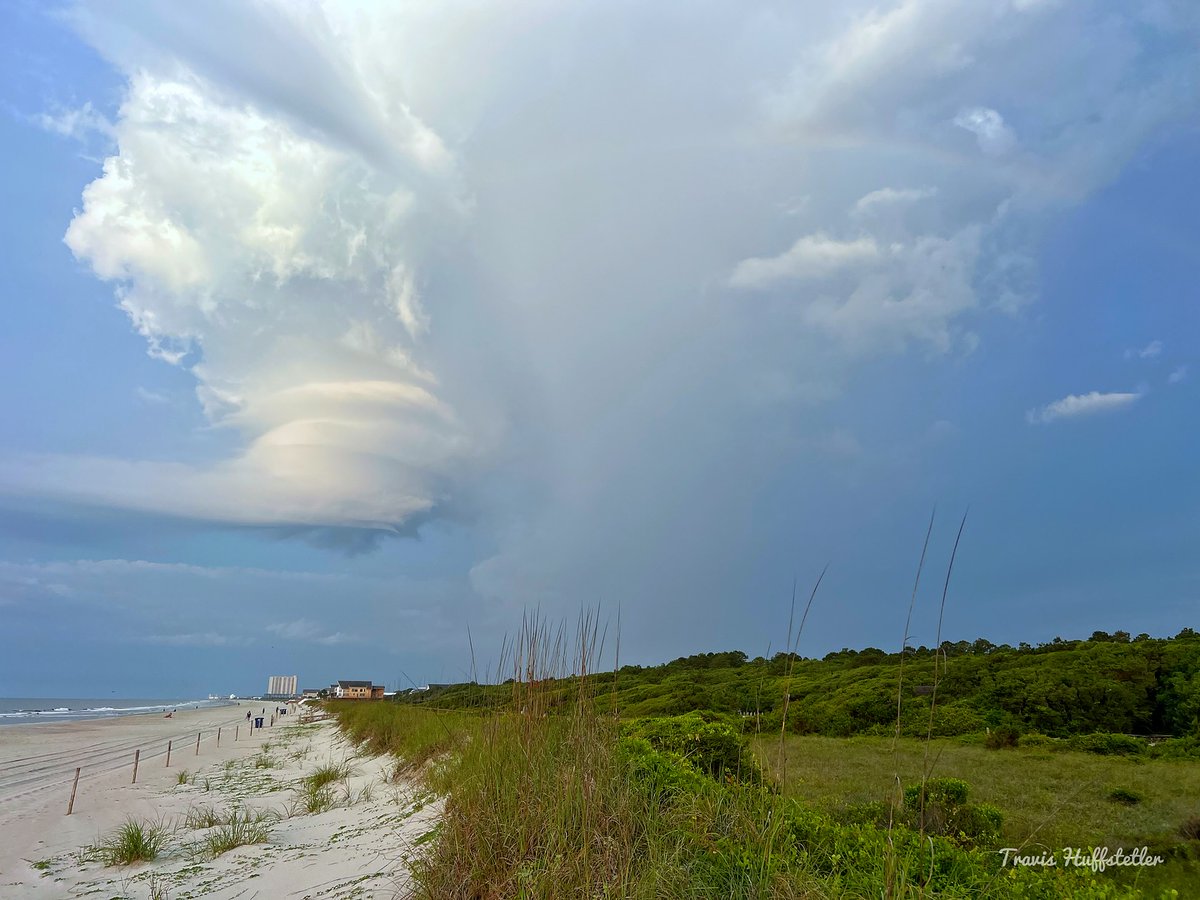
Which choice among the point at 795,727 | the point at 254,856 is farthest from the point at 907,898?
the point at 795,727

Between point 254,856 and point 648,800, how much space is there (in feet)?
19.9

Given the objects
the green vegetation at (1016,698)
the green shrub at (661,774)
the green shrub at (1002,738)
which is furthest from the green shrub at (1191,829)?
the green shrub at (661,774)

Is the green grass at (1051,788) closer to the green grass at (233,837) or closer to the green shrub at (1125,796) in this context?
the green shrub at (1125,796)

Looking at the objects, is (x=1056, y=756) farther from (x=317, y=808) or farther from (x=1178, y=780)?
(x=317, y=808)

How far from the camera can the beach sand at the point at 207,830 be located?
7297 mm

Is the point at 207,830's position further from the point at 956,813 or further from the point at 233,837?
the point at 956,813

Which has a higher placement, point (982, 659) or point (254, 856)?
point (982, 659)

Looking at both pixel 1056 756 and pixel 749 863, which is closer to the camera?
pixel 749 863

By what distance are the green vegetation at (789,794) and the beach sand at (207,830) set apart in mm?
758

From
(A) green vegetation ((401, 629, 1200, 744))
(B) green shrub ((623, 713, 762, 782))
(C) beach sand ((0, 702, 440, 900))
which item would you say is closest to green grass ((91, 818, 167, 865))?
(C) beach sand ((0, 702, 440, 900))

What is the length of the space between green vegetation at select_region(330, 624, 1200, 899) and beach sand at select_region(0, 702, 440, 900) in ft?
2.49

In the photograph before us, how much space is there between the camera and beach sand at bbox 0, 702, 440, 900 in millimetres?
7297

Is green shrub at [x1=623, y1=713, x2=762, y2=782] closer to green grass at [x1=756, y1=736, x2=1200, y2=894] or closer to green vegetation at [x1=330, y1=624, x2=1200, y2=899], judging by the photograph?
green vegetation at [x1=330, y1=624, x2=1200, y2=899]

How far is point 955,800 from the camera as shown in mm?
8492
